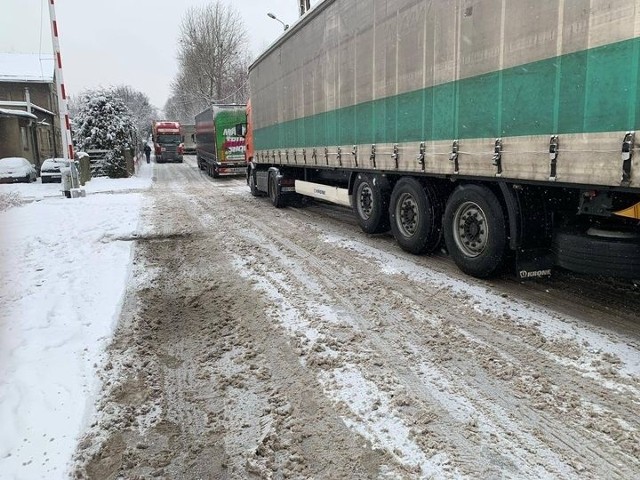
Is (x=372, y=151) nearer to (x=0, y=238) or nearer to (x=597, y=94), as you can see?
(x=597, y=94)

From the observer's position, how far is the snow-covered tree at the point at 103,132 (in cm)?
2597

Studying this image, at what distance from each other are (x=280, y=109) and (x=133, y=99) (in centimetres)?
9447

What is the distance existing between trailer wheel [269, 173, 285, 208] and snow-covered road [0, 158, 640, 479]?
23.8ft

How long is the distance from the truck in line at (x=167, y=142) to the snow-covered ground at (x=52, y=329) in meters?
37.1

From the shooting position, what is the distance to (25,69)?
4547cm

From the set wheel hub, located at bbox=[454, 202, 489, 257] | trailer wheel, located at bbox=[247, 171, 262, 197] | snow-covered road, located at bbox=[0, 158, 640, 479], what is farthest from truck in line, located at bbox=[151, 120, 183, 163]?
wheel hub, located at bbox=[454, 202, 489, 257]

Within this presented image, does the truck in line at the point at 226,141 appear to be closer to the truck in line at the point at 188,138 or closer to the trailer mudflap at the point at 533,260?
the trailer mudflap at the point at 533,260

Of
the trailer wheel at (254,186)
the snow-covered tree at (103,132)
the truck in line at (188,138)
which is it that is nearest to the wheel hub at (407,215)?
the trailer wheel at (254,186)

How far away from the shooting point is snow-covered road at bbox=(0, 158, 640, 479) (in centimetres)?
272

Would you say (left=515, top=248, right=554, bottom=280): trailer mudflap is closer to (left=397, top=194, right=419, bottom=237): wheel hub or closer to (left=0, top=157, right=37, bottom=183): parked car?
(left=397, top=194, right=419, bottom=237): wheel hub

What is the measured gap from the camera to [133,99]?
320 feet

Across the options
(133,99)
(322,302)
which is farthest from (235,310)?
(133,99)

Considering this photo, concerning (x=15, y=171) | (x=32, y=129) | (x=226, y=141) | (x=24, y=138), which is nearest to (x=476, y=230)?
Answer: (x=226, y=141)

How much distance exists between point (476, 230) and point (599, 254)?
1.60 metres
